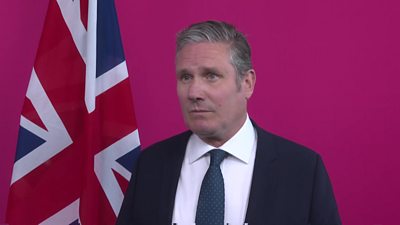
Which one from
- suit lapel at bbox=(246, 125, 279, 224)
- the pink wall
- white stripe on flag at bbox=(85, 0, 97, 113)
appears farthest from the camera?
the pink wall

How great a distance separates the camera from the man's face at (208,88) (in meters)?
1.54

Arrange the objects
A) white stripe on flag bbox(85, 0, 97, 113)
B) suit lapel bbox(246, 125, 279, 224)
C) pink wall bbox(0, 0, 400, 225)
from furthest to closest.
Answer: pink wall bbox(0, 0, 400, 225), white stripe on flag bbox(85, 0, 97, 113), suit lapel bbox(246, 125, 279, 224)

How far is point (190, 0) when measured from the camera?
2.25 meters

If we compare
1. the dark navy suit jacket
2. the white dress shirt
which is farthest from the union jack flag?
the white dress shirt

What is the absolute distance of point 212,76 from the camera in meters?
1.56

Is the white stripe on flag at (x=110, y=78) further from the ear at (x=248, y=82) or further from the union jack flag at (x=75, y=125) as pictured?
the ear at (x=248, y=82)

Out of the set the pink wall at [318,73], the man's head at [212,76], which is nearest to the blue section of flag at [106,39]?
the pink wall at [318,73]

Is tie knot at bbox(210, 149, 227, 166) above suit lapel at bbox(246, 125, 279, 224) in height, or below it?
above

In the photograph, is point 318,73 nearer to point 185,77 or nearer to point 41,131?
point 185,77

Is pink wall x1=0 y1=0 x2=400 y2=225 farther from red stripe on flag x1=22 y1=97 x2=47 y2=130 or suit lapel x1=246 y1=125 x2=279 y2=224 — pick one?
suit lapel x1=246 y1=125 x2=279 y2=224

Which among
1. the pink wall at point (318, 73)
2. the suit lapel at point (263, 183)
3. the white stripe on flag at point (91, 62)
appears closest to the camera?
the suit lapel at point (263, 183)

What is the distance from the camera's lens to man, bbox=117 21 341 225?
153cm

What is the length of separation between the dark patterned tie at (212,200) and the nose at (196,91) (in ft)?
0.66

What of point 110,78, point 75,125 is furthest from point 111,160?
point 110,78
